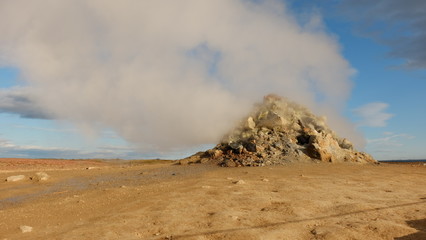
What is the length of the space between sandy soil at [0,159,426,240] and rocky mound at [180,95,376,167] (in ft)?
22.5

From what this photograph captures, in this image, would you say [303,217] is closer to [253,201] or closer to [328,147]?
[253,201]

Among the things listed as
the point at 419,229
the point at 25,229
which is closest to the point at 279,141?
the point at 419,229

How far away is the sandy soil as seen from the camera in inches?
266

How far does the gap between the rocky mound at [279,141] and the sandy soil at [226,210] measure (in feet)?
22.5

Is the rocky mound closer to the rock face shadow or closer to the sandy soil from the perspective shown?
the sandy soil

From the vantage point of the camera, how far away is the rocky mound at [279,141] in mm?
20422

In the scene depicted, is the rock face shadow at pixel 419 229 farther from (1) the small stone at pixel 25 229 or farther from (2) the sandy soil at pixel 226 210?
(1) the small stone at pixel 25 229

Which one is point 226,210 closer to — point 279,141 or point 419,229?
point 419,229

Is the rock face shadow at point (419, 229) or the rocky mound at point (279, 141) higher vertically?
the rocky mound at point (279, 141)

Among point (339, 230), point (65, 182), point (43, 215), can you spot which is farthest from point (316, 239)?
point (65, 182)

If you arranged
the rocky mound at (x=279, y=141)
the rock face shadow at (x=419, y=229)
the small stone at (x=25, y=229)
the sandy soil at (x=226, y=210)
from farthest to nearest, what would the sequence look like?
the rocky mound at (x=279, y=141)
the small stone at (x=25, y=229)
the sandy soil at (x=226, y=210)
the rock face shadow at (x=419, y=229)

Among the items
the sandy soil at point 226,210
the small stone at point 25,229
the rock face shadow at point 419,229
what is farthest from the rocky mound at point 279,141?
the small stone at point 25,229

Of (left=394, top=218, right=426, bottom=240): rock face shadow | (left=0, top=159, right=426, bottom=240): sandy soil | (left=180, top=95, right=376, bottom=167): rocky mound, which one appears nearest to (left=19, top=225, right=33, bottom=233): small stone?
(left=0, top=159, right=426, bottom=240): sandy soil

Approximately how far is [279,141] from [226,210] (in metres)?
14.2
